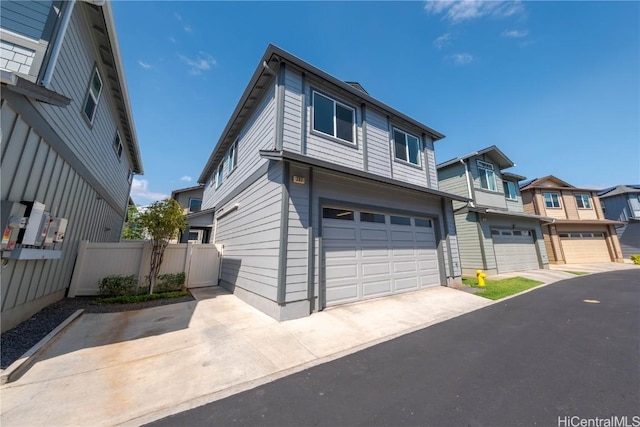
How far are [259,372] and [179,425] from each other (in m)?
1.12

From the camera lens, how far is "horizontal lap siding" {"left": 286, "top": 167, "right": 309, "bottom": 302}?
5.38 meters

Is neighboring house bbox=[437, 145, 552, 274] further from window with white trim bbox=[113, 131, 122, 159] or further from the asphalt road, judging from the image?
window with white trim bbox=[113, 131, 122, 159]

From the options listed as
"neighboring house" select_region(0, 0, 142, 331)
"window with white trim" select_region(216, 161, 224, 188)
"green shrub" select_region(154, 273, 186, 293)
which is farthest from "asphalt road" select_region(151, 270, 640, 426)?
"window with white trim" select_region(216, 161, 224, 188)

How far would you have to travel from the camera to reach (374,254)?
7.15 m

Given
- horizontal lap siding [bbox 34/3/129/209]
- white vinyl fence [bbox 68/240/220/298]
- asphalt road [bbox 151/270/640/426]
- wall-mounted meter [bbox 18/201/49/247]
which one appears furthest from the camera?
white vinyl fence [bbox 68/240/220/298]

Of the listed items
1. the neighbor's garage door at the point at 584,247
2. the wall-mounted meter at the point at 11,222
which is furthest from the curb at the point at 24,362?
the neighbor's garage door at the point at 584,247

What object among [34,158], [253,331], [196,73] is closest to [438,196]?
[253,331]

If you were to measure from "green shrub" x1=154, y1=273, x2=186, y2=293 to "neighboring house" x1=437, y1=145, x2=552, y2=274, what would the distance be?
13.7 metres

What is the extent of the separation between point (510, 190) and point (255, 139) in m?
18.2

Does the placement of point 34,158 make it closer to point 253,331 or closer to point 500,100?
point 253,331

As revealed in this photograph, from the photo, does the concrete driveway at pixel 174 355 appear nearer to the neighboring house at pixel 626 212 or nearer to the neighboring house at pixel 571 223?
the neighboring house at pixel 571 223

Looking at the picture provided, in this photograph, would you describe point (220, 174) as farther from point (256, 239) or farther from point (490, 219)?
point (490, 219)

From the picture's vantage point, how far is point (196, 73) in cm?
827

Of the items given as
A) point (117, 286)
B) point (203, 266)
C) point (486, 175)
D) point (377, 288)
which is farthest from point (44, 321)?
point (486, 175)
